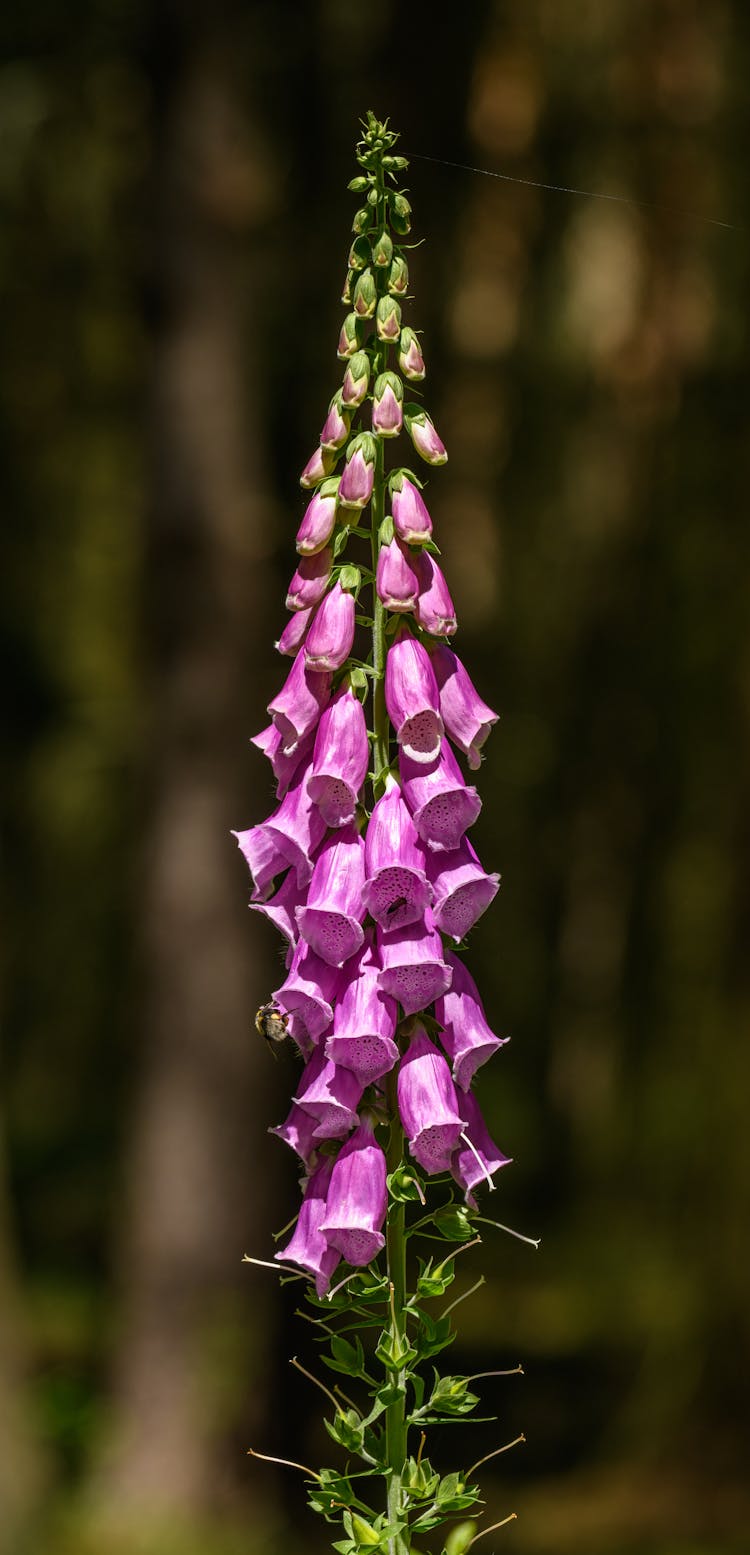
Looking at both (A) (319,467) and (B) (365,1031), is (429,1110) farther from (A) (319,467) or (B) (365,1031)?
(A) (319,467)

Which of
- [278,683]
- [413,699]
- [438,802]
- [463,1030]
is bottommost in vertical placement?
[278,683]

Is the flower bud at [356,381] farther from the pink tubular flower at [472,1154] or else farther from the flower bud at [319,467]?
the pink tubular flower at [472,1154]

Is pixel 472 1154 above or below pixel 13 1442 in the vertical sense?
above

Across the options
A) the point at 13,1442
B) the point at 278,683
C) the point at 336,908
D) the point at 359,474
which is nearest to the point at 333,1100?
the point at 336,908

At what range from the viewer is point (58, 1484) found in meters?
7.56

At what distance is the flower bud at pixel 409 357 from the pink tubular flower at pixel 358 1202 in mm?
836

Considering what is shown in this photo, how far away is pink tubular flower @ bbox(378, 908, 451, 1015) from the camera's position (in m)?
1.74

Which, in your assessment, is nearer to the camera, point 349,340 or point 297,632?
point 349,340

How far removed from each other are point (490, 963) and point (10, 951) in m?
5.70

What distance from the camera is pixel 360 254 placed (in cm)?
171

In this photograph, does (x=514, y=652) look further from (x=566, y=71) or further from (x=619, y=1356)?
(x=619, y=1356)

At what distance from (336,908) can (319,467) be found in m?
0.50

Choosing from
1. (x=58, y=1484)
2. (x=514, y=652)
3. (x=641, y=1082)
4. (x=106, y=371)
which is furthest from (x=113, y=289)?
(x=58, y=1484)

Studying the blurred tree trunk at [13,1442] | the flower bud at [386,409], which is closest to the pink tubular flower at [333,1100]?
the flower bud at [386,409]
